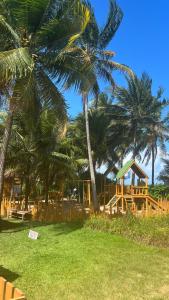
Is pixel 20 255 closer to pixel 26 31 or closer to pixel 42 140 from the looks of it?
pixel 26 31

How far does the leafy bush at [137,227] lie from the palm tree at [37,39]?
13.6 feet

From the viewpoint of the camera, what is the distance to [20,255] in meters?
10.9

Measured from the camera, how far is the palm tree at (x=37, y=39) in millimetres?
13625

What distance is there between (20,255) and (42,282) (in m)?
2.39

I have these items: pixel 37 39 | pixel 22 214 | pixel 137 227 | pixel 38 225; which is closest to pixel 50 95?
pixel 37 39

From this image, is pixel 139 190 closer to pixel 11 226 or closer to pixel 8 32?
pixel 11 226

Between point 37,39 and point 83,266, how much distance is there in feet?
28.3

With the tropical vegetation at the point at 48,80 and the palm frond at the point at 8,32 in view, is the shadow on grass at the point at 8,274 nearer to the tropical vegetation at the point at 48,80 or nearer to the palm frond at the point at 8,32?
the tropical vegetation at the point at 48,80

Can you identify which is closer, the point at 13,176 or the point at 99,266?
the point at 99,266

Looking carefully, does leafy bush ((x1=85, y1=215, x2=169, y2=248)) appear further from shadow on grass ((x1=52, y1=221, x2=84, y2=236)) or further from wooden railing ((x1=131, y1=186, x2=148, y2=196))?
wooden railing ((x1=131, y1=186, x2=148, y2=196))

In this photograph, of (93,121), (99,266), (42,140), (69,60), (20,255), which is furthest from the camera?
(93,121)

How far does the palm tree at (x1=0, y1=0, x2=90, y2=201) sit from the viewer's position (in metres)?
13.6

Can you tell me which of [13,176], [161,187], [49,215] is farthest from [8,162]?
[161,187]

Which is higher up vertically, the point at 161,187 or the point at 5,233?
the point at 161,187
